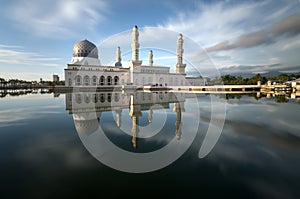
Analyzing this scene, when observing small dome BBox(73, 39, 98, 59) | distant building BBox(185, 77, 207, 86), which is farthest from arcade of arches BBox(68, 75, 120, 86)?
distant building BBox(185, 77, 207, 86)

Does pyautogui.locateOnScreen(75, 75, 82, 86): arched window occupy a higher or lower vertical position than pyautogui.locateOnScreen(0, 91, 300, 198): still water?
higher

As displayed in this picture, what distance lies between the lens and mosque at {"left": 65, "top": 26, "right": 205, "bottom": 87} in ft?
137

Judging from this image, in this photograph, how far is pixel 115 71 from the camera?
47.4 metres

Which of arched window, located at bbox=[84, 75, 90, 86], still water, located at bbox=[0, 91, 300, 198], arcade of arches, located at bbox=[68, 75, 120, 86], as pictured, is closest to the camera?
still water, located at bbox=[0, 91, 300, 198]

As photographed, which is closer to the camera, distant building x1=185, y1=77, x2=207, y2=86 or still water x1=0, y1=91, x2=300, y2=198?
still water x1=0, y1=91, x2=300, y2=198

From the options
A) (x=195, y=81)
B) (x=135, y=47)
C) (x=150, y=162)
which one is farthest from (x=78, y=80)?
(x=150, y=162)

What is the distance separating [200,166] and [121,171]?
170cm

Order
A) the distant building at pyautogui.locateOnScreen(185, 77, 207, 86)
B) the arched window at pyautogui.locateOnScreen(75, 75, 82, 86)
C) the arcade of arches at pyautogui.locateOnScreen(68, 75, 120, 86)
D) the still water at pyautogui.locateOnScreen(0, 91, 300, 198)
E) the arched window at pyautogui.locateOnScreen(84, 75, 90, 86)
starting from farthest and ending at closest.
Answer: the distant building at pyautogui.locateOnScreen(185, 77, 207, 86) → the arched window at pyautogui.locateOnScreen(84, 75, 90, 86) → the arcade of arches at pyautogui.locateOnScreen(68, 75, 120, 86) → the arched window at pyautogui.locateOnScreen(75, 75, 82, 86) → the still water at pyautogui.locateOnScreen(0, 91, 300, 198)

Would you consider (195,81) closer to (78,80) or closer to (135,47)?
(135,47)

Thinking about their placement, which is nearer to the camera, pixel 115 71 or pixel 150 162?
pixel 150 162

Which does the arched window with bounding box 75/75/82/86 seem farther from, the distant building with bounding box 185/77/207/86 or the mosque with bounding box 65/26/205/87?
the distant building with bounding box 185/77/207/86

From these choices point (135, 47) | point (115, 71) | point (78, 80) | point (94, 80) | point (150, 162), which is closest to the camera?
point (150, 162)

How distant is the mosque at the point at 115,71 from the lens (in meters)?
41.9

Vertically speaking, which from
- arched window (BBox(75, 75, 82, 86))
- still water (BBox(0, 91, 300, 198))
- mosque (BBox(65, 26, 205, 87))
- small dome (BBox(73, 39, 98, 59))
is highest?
small dome (BBox(73, 39, 98, 59))
